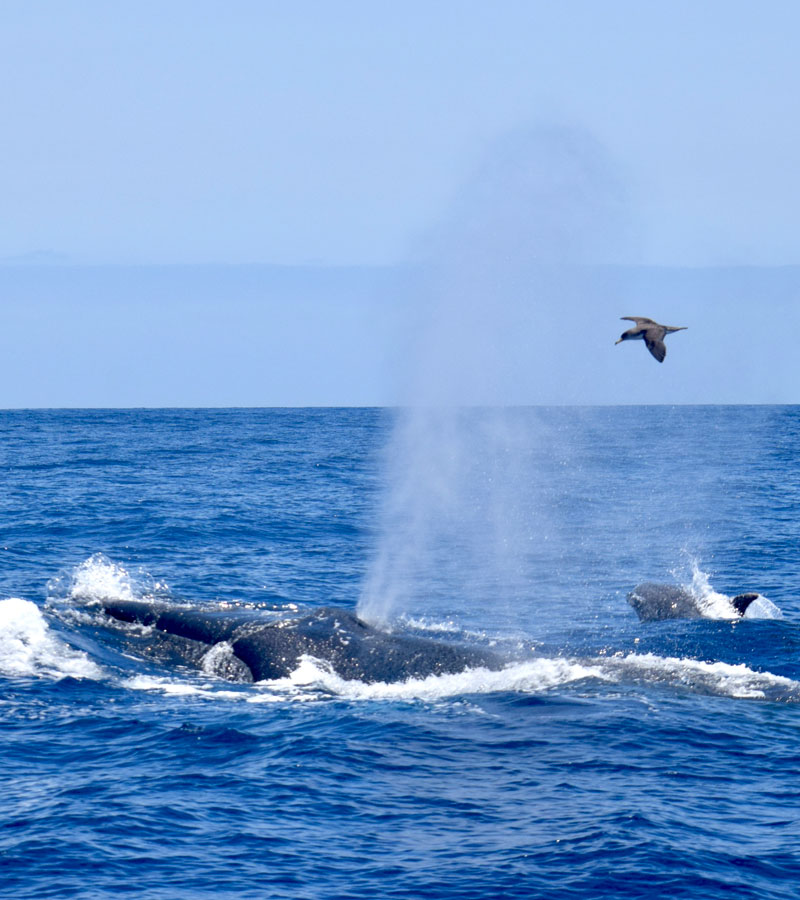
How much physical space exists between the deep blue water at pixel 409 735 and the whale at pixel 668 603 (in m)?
0.73

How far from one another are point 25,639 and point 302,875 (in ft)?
48.9

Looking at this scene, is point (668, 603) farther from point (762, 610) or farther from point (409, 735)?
point (409, 735)

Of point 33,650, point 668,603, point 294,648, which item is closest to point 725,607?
point 668,603

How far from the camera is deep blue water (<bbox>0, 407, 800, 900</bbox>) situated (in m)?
18.5

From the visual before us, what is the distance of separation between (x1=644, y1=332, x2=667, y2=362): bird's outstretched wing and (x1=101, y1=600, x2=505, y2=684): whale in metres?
8.34

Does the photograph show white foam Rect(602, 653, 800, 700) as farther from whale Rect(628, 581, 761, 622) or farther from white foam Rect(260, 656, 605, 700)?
whale Rect(628, 581, 761, 622)

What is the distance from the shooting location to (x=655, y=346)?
2606cm

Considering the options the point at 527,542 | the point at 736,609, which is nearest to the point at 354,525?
the point at 527,542

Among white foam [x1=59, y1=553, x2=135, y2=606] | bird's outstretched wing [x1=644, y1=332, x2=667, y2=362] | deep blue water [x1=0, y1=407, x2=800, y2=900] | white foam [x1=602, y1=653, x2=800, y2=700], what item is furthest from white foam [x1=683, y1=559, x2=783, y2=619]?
white foam [x1=59, y1=553, x2=135, y2=606]

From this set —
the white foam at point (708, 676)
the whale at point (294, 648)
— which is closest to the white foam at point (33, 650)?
the whale at point (294, 648)

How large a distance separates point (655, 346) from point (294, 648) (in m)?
10.8

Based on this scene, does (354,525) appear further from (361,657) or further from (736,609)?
(361,657)

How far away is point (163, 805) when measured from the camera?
20672mm

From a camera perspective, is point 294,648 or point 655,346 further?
point 294,648
